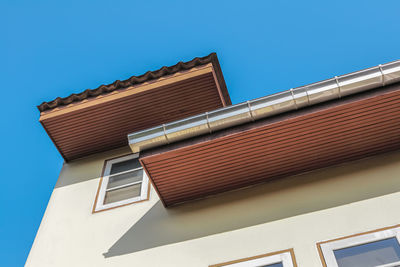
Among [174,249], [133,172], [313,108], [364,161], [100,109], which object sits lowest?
[174,249]

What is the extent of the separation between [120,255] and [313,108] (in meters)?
3.75

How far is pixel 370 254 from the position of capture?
17.7 ft

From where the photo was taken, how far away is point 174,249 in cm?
650

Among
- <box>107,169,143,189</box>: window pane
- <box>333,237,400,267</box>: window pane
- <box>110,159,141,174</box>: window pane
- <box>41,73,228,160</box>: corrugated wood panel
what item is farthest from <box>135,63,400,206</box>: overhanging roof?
<box>41,73,228,160</box>: corrugated wood panel

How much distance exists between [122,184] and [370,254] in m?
4.83

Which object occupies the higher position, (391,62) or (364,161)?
(391,62)

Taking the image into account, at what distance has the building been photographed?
5.90 meters

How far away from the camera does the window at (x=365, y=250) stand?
5.29 meters

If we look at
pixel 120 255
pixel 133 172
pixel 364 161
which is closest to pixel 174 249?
pixel 120 255

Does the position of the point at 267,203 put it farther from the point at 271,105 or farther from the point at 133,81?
the point at 133,81

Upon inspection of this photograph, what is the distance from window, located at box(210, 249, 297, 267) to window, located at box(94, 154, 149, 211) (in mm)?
2594

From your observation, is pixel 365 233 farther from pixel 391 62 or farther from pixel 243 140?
pixel 391 62

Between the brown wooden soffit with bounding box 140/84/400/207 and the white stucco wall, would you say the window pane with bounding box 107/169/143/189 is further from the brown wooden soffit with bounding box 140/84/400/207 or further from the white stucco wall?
the brown wooden soffit with bounding box 140/84/400/207

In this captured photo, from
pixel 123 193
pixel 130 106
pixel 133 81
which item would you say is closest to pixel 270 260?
pixel 123 193
